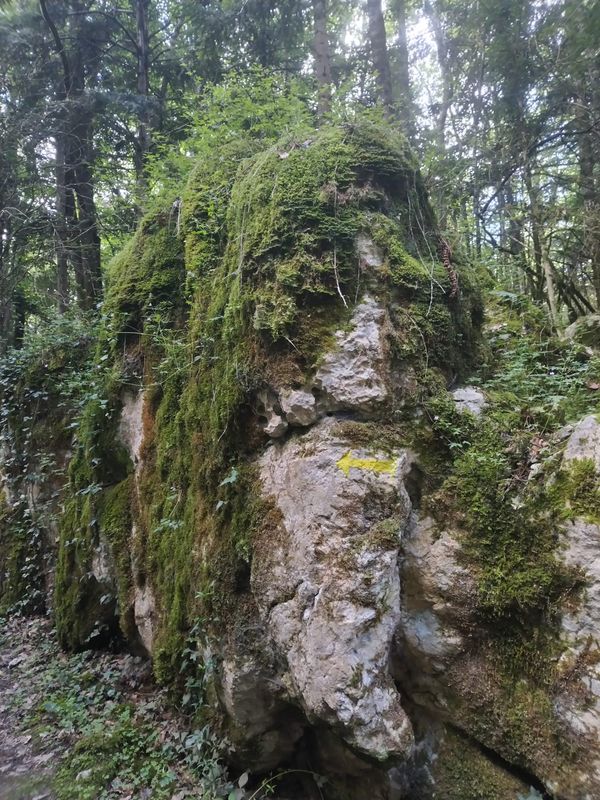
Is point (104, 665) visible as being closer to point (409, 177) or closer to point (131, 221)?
point (409, 177)

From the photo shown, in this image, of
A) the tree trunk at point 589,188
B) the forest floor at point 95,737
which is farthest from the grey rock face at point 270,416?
the tree trunk at point 589,188

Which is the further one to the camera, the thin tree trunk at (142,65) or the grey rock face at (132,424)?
the thin tree trunk at (142,65)

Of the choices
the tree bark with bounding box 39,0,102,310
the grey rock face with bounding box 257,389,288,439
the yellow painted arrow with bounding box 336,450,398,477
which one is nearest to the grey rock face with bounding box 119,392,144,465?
the grey rock face with bounding box 257,389,288,439

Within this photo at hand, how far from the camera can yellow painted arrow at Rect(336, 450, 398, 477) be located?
9.89 ft

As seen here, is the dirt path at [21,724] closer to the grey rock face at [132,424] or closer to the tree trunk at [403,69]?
the grey rock face at [132,424]

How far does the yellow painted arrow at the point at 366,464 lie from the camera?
302 cm

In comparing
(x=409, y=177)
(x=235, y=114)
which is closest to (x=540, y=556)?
(x=409, y=177)

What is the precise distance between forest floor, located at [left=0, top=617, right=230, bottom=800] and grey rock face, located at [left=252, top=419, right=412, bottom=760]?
126 cm

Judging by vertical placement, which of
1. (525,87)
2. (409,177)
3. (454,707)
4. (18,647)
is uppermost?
(525,87)

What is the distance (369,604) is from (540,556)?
956 millimetres

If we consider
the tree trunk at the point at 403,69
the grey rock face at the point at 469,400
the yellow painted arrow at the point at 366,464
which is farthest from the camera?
the tree trunk at the point at 403,69

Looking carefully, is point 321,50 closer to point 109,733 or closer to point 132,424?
point 132,424

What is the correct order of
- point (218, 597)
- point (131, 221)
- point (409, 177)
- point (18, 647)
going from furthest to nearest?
1. point (131, 221)
2. point (18, 647)
3. point (409, 177)
4. point (218, 597)

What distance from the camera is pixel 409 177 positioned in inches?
160
